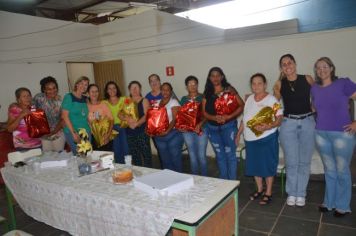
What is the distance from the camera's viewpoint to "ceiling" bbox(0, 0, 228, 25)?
5.46m

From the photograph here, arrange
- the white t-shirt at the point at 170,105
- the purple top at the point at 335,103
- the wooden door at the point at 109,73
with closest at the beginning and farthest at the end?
the purple top at the point at 335,103, the white t-shirt at the point at 170,105, the wooden door at the point at 109,73

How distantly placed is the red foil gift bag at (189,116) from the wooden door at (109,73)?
9.66 feet

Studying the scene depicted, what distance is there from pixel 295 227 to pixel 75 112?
8.21 ft

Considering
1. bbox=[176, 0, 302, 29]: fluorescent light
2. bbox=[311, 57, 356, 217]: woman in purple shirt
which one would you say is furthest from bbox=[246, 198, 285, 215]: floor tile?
bbox=[176, 0, 302, 29]: fluorescent light

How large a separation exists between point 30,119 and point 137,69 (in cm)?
275

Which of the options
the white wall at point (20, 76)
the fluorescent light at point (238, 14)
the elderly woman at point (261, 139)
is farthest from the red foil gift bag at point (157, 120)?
the white wall at point (20, 76)

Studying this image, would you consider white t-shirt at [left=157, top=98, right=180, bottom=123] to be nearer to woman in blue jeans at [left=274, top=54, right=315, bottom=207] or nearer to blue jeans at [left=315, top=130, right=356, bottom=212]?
woman in blue jeans at [left=274, top=54, right=315, bottom=207]

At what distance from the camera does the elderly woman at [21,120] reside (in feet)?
10.4

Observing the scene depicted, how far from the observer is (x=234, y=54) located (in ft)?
14.2

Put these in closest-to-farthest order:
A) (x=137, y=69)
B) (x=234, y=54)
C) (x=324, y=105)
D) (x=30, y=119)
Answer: (x=324, y=105)
(x=30, y=119)
(x=234, y=54)
(x=137, y=69)

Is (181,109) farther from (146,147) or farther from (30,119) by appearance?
(30,119)

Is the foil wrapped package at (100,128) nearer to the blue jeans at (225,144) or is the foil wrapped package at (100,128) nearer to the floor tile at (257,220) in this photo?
the blue jeans at (225,144)

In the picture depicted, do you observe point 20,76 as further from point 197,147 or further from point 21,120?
point 197,147

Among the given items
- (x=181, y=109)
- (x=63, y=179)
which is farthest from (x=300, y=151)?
(x=63, y=179)
